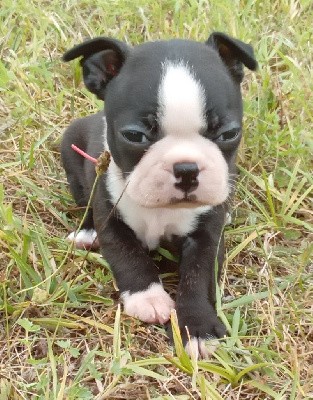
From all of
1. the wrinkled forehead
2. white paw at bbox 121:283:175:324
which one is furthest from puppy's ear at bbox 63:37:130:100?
white paw at bbox 121:283:175:324

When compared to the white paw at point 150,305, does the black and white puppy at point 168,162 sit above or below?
above

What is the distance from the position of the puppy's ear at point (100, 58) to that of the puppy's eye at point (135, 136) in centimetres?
47

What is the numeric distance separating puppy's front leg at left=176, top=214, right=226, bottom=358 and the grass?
0.26 ft

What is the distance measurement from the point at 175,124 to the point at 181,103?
0.10 meters

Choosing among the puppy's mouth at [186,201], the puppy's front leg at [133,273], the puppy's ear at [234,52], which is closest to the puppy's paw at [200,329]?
the puppy's front leg at [133,273]

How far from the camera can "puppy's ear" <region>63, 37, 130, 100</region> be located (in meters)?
3.43

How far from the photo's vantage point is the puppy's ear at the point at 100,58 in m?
3.43

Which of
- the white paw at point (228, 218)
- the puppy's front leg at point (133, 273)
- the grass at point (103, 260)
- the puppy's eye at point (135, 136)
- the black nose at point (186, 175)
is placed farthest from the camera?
the white paw at point (228, 218)

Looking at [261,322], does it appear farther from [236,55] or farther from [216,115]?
[236,55]

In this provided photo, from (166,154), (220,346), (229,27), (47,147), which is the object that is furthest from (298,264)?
(229,27)

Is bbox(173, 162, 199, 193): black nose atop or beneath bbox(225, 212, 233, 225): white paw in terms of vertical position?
atop

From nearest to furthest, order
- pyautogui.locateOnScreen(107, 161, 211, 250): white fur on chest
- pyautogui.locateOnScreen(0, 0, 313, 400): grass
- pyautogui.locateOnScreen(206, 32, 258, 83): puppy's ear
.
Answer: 1. pyautogui.locateOnScreen(0, 0, 313, 400): grass
2. pyautogui.locateOnScreen(206, 32, 258, 83): puppy's ear
3. pyautogui.locateOnScreen(107, 161, 211, 250): white fur on chest

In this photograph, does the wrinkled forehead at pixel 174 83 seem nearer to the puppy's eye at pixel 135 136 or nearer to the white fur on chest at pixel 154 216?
the puppy's eye at pixel 135 136

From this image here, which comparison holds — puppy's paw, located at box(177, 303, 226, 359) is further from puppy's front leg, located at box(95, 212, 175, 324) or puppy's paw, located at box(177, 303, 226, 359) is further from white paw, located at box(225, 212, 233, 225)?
white paw, located at box(225, 212, 233, 225)
